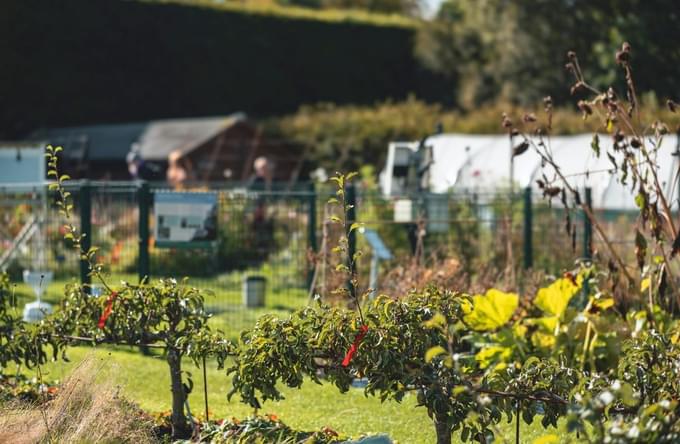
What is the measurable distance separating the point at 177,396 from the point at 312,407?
2092 mm

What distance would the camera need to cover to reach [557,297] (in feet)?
31.4

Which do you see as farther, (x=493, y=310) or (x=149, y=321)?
(x=493, y=310)

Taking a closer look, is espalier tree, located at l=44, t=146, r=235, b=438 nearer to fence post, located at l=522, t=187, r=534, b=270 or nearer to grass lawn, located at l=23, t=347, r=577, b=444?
grass lawn, located at l=23, t=347, r=577, b=444

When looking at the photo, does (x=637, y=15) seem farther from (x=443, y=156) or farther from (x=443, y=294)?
(x=443, y=294)

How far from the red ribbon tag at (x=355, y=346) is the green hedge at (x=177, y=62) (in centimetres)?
3379

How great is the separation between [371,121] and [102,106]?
12142 millimetres

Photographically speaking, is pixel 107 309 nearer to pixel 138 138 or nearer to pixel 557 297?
pixel 557 297

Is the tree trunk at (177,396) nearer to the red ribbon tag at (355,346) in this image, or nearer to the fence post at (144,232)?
the red ribbon tag at (355,346)

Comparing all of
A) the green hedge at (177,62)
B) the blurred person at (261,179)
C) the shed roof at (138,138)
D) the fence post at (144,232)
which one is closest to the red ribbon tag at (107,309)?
the fence post at (144,232)

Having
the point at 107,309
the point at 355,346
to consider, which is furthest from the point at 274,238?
the point at 355,346

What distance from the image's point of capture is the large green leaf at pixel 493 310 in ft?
32.1

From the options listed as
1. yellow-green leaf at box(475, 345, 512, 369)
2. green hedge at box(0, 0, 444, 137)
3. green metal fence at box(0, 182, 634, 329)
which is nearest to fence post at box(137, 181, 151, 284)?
green metal fence at box(0, 182, 634, 329)

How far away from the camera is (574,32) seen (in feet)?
137

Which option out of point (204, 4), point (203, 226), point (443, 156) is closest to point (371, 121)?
point (443, 156)
